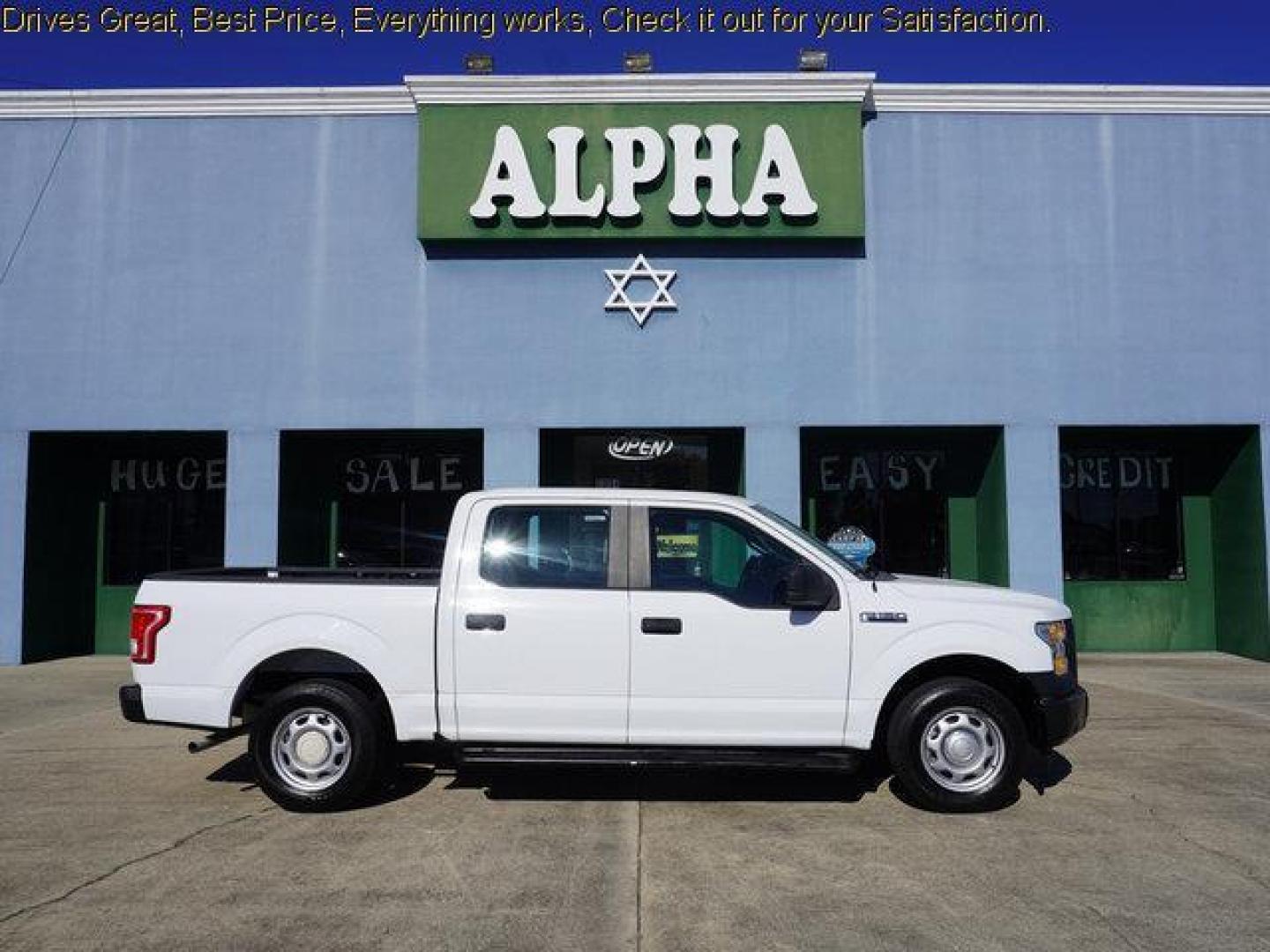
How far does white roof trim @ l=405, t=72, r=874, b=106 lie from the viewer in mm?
11453

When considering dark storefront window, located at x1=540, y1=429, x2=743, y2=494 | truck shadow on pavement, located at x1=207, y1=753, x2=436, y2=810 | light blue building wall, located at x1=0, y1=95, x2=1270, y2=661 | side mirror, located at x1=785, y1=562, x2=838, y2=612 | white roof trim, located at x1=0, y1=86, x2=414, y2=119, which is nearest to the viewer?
side mirror, located at x1=785, y1=562, x2=838, y2=612

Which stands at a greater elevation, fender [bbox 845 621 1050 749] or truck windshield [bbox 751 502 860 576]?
truck windshield [bbox 751 502 860 576]

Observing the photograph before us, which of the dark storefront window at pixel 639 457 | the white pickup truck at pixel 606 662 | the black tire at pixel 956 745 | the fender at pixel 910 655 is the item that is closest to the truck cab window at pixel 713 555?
the white pickup truck at pixel 606 662

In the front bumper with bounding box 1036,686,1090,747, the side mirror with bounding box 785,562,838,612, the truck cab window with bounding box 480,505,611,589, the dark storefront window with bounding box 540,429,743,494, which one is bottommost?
the front bumper with bounding box 1036,686,1090,747

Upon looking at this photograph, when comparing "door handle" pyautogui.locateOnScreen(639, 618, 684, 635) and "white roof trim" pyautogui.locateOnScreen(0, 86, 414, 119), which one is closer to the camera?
"door handle" pyautogui.locateOnScreen(639, 618, 684, 635)

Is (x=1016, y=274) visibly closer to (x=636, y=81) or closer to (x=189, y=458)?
(x=636, y=81)

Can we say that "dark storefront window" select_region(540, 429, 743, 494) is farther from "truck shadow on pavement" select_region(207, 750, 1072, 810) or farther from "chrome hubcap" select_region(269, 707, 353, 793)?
"chrome hubcap" select_region(269, 707, 353, 793)

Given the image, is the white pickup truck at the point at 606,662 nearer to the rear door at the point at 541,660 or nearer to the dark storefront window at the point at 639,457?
the rear door at the point at 541,660

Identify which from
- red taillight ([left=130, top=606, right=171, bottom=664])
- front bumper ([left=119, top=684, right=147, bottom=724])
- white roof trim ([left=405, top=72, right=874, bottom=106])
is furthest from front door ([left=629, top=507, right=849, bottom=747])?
white roof trim ([left=405, top=72, right=874, bottom=106])

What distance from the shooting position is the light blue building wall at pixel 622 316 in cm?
1161

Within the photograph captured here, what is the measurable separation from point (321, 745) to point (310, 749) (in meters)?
0.07

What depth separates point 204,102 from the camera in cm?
1186

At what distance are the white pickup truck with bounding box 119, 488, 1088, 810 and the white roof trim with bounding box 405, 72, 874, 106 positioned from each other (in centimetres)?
764

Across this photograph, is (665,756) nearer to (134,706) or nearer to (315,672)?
(315,672)
